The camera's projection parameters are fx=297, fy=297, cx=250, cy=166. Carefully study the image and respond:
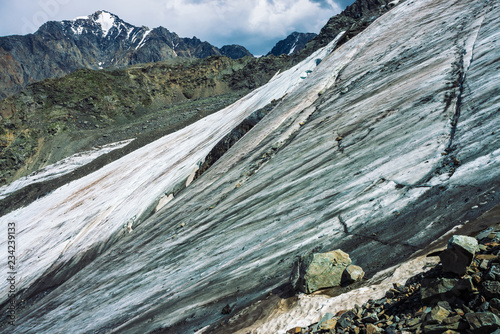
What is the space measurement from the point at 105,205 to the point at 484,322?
23.5 m

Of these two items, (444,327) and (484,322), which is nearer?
(484,322)

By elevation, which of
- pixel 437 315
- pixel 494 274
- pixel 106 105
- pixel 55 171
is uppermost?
pixel 106 105

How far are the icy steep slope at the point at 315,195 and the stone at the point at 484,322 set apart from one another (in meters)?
3.09

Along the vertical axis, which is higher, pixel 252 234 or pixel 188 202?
pixel 188 202

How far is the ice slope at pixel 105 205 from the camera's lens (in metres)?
18.6

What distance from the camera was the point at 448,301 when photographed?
4234 millimetres

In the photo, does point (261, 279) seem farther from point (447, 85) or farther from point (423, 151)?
point (447, 85)

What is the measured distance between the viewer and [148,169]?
25578 mm

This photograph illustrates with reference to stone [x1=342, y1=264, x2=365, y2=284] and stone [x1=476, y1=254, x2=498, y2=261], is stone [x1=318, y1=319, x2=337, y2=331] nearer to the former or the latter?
stone [x1=342, y1=264, x2=365, y2=284]

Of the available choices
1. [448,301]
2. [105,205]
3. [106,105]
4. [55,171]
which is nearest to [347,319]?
[448,301]

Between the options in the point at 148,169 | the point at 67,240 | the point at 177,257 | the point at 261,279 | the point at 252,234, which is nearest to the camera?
the point at 261,279

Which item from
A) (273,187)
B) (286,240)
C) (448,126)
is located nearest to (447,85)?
(448,126)

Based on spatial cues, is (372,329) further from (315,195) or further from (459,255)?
(315,195)

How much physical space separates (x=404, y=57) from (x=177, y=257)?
15.0m
